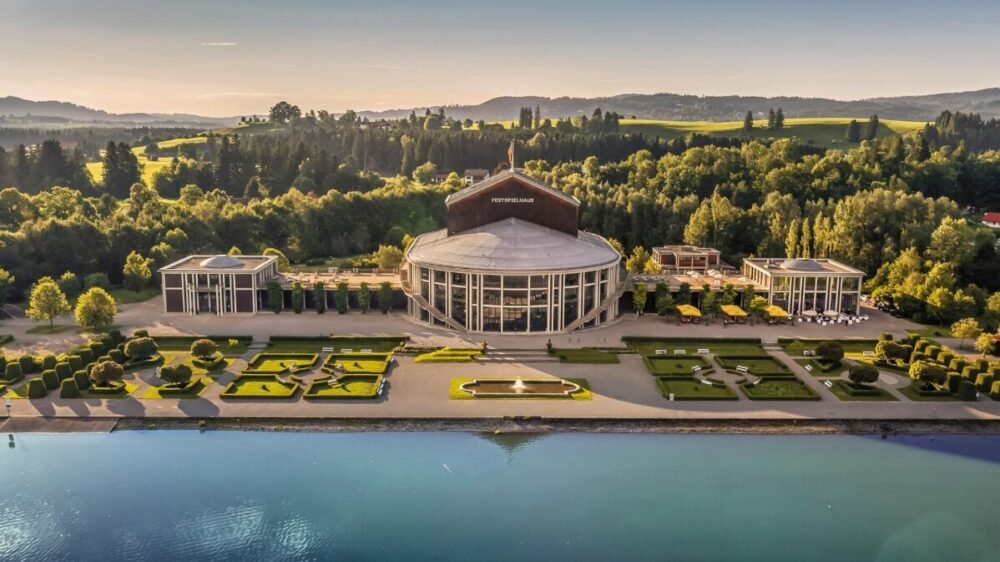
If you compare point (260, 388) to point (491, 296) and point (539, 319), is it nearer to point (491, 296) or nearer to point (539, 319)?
point (491, 296)

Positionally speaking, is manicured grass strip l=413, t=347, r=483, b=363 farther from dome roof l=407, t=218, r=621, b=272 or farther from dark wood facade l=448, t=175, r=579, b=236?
dark wood facade l=448, t=175, r=579, b=236

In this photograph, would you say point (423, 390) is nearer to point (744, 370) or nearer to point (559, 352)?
point (559, 352)

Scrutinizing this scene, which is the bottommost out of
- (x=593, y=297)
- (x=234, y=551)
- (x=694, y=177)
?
(x=234, y=551)

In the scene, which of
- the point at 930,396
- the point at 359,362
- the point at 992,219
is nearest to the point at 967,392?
the point at 930,396

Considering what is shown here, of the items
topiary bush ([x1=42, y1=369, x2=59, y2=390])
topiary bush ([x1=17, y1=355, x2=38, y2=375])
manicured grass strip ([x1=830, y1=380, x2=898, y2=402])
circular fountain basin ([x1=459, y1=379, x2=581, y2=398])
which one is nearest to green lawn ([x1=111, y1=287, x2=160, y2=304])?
topiary bush ([x1=17, y1=355, x2=38, y2=375])

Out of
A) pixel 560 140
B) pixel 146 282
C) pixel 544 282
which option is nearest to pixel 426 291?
pixel 544 282

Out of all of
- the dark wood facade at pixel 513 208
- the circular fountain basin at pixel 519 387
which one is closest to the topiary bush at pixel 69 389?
the circular fountain basin at pixel 519 387
